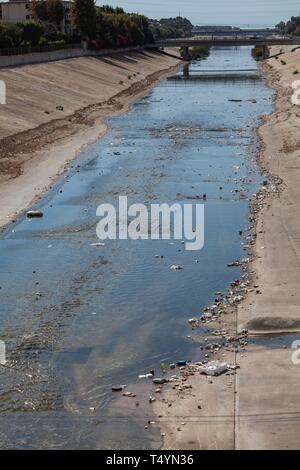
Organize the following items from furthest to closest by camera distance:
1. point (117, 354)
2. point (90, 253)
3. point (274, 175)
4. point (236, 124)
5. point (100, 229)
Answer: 1. point (236, 124)
2. point (274, 175)
3. point (100, 229)
4. point (90, 253)
5. point (117, 354)

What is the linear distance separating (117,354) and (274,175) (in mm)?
21800

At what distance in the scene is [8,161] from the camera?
4403 centimetres

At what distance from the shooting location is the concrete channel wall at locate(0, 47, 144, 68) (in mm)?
85812

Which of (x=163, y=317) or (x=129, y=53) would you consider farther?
(x=129, y=53)

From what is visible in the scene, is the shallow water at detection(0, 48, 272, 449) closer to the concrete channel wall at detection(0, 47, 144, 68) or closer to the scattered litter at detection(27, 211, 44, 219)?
the scattered litter at detection(27, 211, 44, 219)

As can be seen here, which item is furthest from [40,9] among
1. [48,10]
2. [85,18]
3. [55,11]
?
[85,18]

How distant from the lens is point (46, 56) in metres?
102

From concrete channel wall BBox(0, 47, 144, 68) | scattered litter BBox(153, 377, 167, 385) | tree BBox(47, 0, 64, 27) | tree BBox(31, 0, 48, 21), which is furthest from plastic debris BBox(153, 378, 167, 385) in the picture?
tree BBox(31, 0, 48, 21)

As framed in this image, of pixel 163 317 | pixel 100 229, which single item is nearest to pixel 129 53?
pixel 100 229

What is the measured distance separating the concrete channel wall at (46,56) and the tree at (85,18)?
3.24m

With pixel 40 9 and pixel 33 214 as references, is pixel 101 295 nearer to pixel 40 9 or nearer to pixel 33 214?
pixel 33 214
